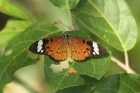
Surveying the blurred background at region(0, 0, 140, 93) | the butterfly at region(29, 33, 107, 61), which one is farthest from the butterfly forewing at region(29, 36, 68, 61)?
the blurred background at region(0, 0, 140, 93)

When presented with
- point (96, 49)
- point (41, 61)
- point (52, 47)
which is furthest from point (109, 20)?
point (41, 61)

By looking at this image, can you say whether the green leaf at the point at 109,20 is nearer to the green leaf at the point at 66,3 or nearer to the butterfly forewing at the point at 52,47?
the green leaf at the point at 66,3

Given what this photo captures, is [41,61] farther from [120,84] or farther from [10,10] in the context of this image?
[120,84]

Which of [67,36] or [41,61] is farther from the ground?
[67,36]

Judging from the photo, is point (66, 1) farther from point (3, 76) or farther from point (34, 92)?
point (34, 92)

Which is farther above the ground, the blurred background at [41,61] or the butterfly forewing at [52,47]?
the butterfly forewing at [52,47]

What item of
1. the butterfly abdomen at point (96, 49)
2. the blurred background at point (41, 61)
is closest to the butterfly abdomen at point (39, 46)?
the butterfly abdomen at point (96, 49)
